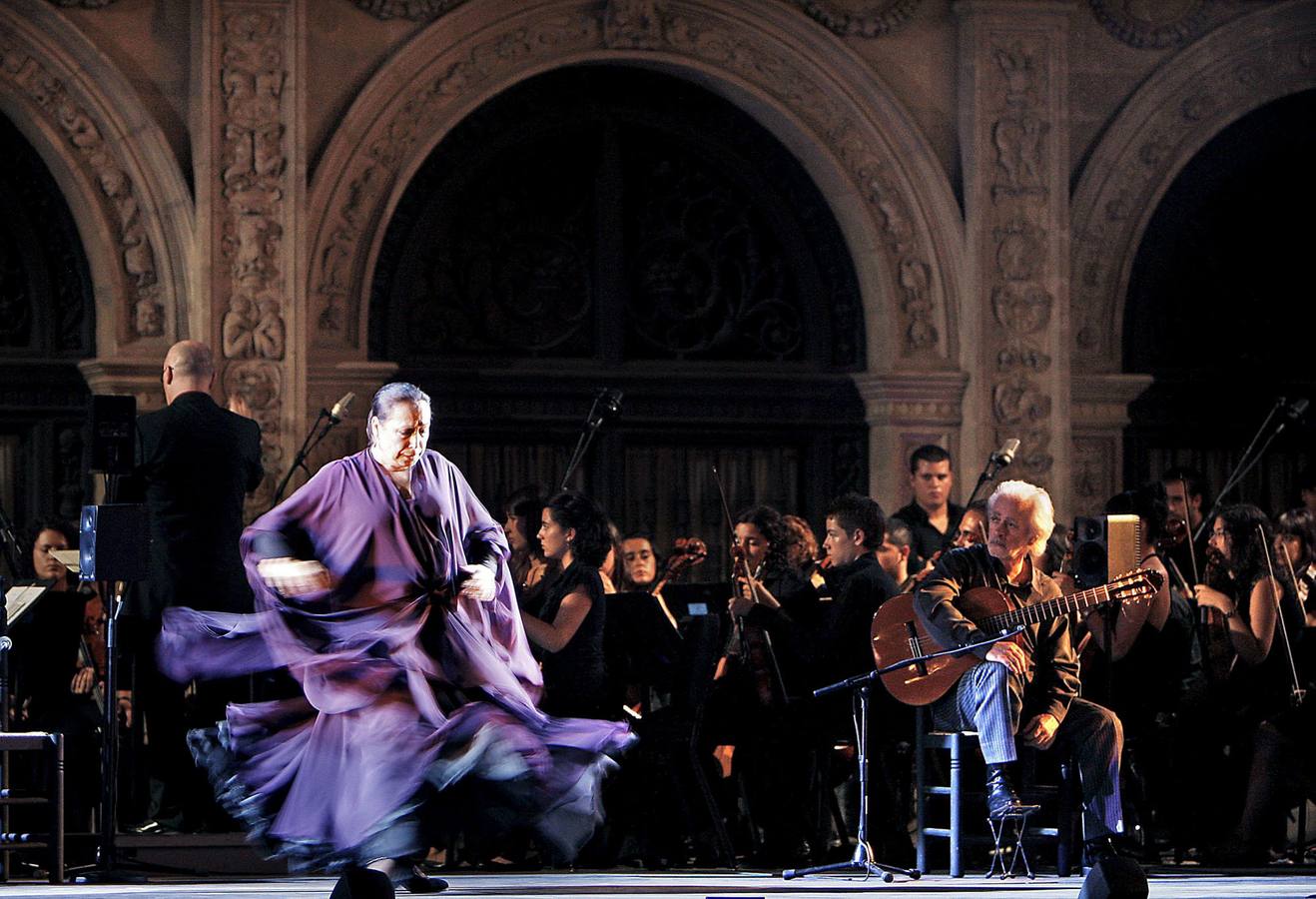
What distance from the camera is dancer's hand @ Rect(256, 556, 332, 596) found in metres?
6.45

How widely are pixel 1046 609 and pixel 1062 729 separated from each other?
0.62 meters

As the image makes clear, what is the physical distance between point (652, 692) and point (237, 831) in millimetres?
2143

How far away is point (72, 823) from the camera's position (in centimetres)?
910

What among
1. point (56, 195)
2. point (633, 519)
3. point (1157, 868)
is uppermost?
point (56, 195)

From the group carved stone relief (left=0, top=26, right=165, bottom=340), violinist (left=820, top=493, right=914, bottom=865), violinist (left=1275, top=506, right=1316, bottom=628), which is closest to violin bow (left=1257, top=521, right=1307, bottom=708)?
violinist (left=1275, top=506, right=1316, bottom=628)

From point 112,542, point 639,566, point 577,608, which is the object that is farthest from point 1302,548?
point 112,542

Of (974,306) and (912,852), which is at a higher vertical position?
(974,306)

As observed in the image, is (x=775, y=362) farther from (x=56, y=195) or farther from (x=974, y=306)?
(x=56, y=195)

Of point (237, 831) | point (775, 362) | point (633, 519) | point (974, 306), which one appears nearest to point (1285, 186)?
point (974, 306)

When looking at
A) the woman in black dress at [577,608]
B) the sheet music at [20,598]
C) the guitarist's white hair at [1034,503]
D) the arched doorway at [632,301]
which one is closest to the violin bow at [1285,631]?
the guitarist's white hair at [1034,503]

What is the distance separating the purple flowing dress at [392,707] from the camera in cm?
631

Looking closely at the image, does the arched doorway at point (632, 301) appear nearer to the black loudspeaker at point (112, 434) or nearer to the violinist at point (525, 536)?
the violinist at point (525, 536)

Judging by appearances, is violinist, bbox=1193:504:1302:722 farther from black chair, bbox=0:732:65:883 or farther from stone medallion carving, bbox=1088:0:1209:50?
black chair, bbox=0:732:65:883

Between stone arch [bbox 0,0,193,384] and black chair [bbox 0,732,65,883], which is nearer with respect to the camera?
black chair [bbox 0,732,65,883]
